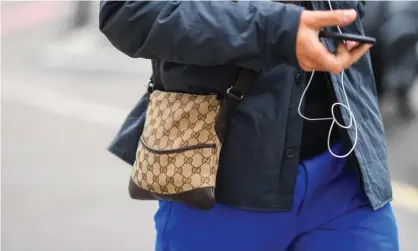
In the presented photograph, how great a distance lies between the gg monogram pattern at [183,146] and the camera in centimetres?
111

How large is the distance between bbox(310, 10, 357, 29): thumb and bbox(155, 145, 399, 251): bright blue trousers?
0.30 metres

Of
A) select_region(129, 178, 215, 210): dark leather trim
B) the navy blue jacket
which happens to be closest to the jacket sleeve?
the navy blue jacket

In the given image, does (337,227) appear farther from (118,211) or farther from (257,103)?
(118,211)

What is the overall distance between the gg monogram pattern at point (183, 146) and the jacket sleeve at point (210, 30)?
0.33 ft

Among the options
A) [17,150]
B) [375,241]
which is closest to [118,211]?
[17,150]

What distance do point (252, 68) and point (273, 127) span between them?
0.12 meters

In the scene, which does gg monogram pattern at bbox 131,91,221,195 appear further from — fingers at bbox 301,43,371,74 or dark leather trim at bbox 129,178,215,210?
fingers at bbox 301,43,371,74

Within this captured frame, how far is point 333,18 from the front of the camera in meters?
0.90

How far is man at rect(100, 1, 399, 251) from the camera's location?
98cm

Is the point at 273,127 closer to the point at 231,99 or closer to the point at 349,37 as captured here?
the point at 231,99

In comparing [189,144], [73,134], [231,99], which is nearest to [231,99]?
[231,99]

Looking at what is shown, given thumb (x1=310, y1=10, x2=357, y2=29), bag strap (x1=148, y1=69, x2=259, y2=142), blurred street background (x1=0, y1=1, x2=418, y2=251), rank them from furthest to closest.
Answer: blurred street background (x1=0, y1=1, x2=418, y2=251) → bag strap (x1=148, y1=69, x2=259, y2=142) → thumb (x1=310, y1=10, x2=357, y2=29)

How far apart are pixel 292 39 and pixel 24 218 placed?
6.66 feet

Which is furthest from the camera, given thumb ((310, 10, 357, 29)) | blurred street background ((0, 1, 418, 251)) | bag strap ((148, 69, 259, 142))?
blurred street background ((0, 1, 418, 251))
